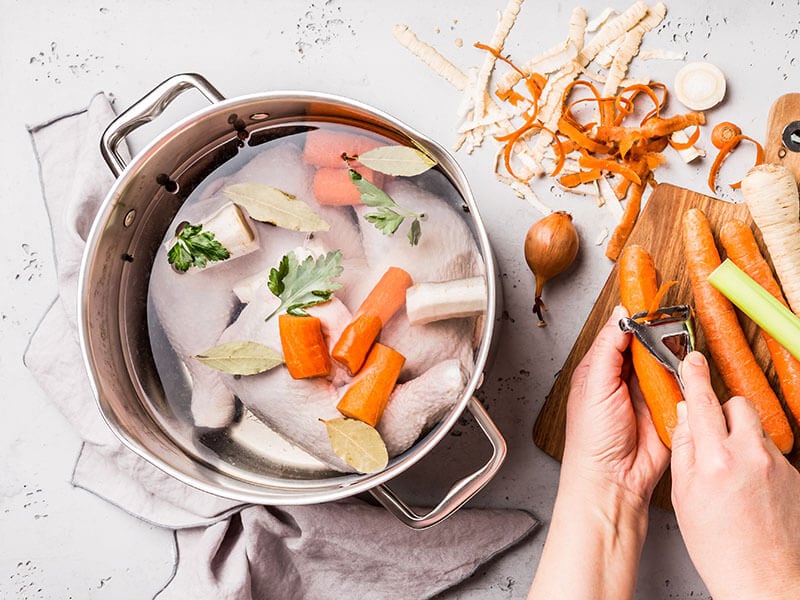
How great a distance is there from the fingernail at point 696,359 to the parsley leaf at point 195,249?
702 millimetres

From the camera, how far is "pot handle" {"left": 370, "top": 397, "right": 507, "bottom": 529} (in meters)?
1.11

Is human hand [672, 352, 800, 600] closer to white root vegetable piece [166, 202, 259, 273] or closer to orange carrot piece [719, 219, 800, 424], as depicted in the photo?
orange carrot piece [719, 219, 800, 424]

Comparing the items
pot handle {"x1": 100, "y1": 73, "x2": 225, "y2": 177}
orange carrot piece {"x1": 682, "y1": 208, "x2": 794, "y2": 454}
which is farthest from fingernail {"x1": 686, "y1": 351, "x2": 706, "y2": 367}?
pot handle {"x1": 100, "y1": 73, "x2": 225, "y2": 177}

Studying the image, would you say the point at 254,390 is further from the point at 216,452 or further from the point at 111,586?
the point at 111,586

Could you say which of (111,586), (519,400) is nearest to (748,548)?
(519,400)

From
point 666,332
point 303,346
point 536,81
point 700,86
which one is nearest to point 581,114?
point 536,81

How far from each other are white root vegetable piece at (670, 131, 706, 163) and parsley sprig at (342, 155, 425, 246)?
488 mm

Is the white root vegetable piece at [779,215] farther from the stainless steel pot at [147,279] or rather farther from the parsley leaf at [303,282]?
the parsley leaf at [303,282]

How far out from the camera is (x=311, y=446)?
1178 mm

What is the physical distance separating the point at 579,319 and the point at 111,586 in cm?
99

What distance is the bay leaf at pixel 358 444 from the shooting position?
3.70 ft

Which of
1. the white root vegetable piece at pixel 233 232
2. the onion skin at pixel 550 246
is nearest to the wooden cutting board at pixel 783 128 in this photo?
the onion skin at pixel 550 246

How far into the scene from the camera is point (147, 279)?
4.05 ft

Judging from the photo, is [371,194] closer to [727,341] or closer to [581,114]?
[581,114]
